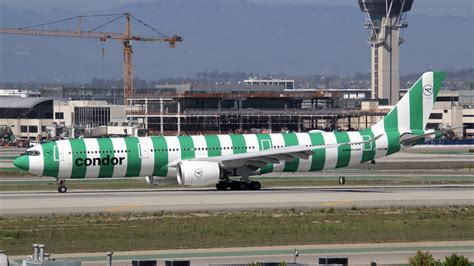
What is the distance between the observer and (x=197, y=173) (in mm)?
64250

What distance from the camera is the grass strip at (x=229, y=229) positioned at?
42969 millimetres

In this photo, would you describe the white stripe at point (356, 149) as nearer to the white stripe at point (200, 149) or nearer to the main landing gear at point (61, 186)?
the white stripe at point (200, 149)

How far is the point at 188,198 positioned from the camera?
59625 mm

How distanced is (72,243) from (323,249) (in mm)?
8885

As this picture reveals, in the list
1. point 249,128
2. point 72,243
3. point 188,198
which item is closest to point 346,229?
Answer: point 72,243

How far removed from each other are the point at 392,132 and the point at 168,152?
527 inches

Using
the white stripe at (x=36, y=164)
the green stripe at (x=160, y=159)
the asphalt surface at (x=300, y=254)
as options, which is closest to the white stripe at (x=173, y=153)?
the green stripe at (x=160, y=159)

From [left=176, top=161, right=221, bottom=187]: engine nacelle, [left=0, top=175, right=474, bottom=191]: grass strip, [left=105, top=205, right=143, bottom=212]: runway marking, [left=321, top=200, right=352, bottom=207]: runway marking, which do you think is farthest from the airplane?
Answer: [left=105, top=205, right=143, bottom=212]: runway marking

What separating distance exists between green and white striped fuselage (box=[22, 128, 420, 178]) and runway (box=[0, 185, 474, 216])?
1275 millimetres

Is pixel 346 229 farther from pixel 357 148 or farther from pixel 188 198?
pixel 357 148

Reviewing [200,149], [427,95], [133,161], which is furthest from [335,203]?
[427,95]

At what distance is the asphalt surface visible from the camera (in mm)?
38438

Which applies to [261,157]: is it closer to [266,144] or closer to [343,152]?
[266,144]

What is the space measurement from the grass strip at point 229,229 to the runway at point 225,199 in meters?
2.56
